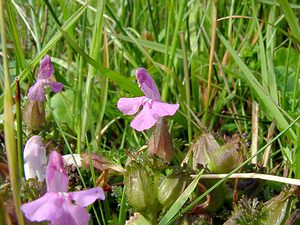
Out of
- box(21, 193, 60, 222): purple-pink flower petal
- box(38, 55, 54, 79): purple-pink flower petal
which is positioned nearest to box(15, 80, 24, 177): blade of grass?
box(21, 193, 60, 222): purple-pink flower petal

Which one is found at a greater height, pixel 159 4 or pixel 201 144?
pixel 159 4

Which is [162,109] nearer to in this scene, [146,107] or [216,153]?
[146,107]

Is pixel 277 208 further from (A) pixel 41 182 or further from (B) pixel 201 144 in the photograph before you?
(A) pixel 41 182

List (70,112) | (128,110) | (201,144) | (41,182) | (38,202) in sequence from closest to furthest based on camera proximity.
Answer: (38,202)
(41,182)
(128,110)
(201,144)
(70,112)

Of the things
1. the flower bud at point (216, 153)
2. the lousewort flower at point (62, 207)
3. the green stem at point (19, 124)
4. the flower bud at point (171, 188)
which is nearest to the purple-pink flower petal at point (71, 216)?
the lousewort flower at point (62, 207)

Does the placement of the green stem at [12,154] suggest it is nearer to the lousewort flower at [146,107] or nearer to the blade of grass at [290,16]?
the lousewort flower at [146,107]

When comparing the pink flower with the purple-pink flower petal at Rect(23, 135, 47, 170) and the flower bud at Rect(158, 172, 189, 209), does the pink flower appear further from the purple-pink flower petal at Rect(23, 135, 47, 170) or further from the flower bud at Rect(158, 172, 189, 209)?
the flower bud at Rect(158, 172, 189, 209)

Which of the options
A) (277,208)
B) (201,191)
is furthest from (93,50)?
(277,208)
